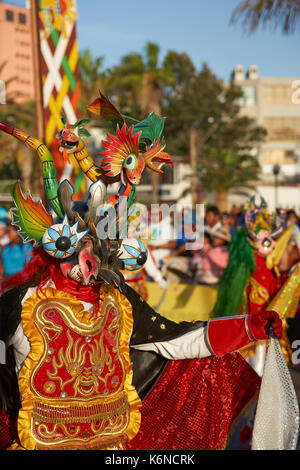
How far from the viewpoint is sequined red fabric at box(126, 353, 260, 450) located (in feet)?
9.85

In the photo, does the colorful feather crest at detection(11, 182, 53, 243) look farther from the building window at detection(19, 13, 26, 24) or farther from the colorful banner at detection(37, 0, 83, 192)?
the building window at detection(19, 13, 26, 24)

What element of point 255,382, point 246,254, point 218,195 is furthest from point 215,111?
point 255,382

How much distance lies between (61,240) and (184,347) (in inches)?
36.5

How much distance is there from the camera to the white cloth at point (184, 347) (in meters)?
2.96

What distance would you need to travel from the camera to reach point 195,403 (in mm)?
3080

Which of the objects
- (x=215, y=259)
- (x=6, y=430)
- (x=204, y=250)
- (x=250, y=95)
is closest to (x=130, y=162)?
(x=6, y=430)

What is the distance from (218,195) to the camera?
27953 mm

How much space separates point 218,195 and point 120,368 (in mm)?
25503

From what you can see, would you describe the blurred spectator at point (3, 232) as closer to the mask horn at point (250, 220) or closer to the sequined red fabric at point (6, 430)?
the mask horn at point (250, 220)

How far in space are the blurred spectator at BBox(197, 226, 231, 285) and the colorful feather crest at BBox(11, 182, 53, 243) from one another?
17.7 feet

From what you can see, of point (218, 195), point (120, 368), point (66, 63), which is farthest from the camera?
point (218, 195)

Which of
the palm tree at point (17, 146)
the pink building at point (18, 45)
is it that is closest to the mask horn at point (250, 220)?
the palm tree at point (17, 146)

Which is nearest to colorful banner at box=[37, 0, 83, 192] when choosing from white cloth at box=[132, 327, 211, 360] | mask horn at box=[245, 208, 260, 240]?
mask horn at box=[245, 208, 260, 240]
